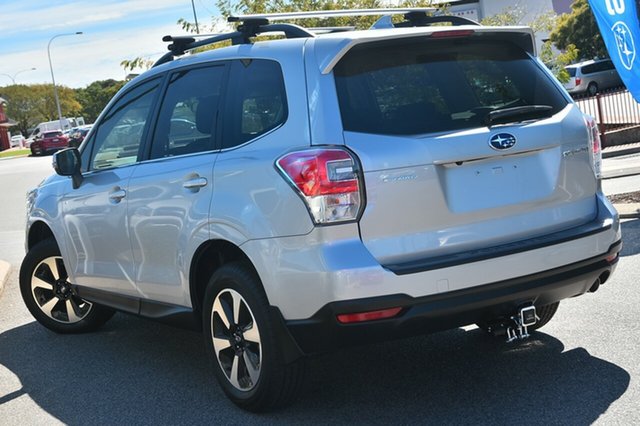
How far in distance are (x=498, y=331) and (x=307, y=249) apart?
1.20 meters

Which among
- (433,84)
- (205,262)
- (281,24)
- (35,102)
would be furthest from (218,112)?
(35,102)

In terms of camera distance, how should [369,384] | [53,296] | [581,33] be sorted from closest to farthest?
[369,384] → [53,296] → [581,33]

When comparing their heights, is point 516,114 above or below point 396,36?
below

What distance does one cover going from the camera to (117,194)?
552cm

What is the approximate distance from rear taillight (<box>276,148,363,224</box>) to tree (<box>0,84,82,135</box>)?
12176 cm

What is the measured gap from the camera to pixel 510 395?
443cm

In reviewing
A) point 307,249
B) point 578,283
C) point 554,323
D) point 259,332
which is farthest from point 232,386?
point 554,323

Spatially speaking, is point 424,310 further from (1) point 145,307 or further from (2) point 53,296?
(2) point 53,296

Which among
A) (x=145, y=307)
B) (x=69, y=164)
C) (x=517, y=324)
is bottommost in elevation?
(x=145, y=307)

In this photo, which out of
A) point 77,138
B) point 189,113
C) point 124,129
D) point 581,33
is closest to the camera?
point 189,113

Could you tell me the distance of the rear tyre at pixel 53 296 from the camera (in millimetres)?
6766

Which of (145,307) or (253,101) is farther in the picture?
(145,307)

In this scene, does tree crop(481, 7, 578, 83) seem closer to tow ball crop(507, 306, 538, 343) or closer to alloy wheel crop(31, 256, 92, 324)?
alloy wheel crop(31, 256, 92, 324)

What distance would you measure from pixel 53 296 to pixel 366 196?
12.4ft
